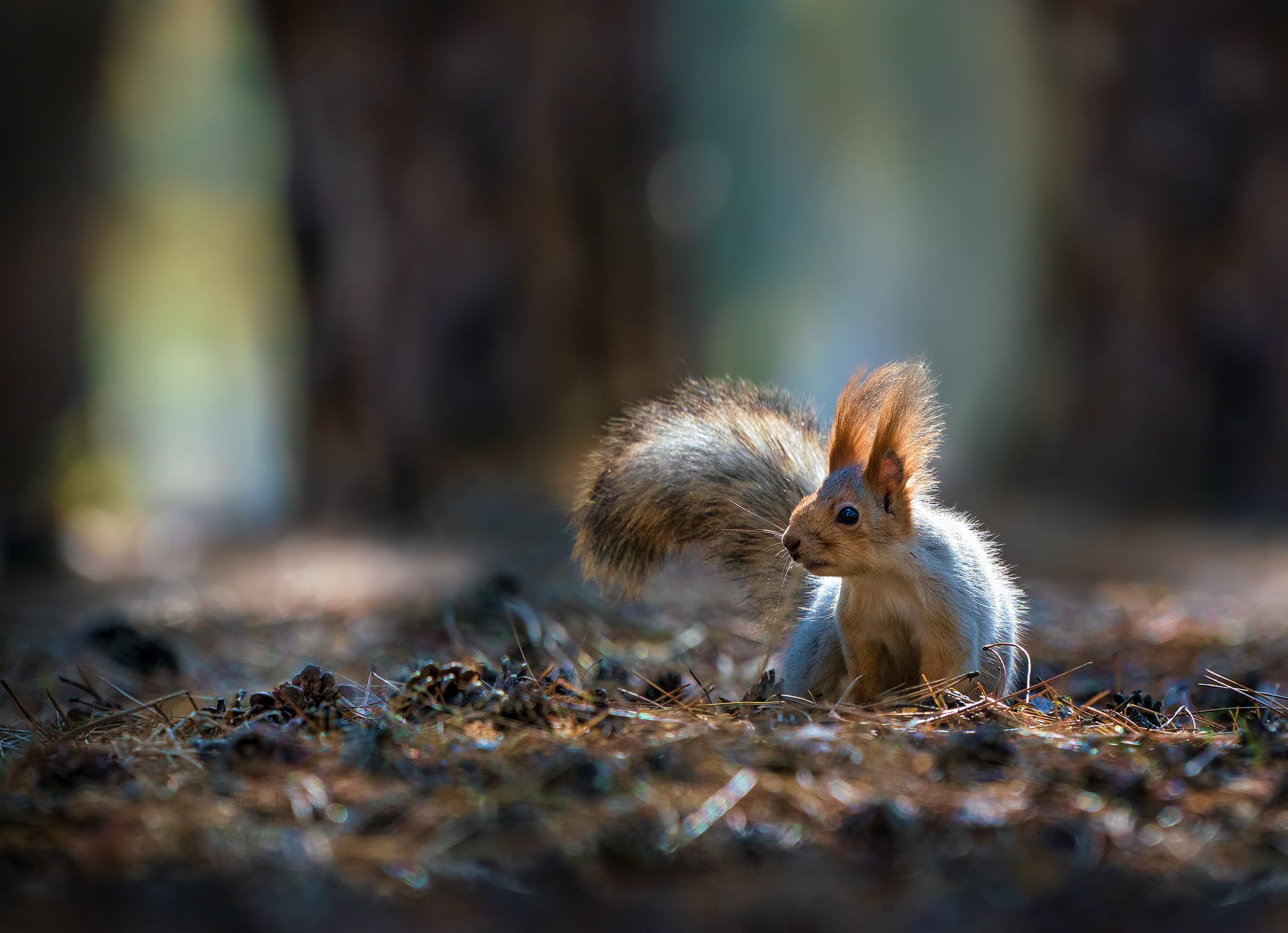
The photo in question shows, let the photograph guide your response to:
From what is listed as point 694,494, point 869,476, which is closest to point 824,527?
point 869,476

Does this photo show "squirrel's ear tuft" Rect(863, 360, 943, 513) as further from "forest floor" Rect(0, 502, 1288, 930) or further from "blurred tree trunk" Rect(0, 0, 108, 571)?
"blurred tree trunk" Rect(0, 0, 108, 571)

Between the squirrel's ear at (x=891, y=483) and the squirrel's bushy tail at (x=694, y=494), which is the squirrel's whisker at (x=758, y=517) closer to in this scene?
the squirrel's bushy tail at (x=694, y=494)

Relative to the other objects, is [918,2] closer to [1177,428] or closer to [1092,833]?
[1177,428]

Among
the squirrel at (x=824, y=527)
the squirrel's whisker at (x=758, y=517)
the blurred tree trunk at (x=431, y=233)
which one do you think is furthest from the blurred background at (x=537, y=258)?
the squirrel's whisker at (x=758, y=517)

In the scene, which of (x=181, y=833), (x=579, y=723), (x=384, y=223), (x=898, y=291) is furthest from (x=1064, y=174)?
(x=898, y=291)

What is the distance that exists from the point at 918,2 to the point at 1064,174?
16.4 m

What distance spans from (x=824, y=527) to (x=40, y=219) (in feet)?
26.9

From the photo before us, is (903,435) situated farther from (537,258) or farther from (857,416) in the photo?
(537,258)

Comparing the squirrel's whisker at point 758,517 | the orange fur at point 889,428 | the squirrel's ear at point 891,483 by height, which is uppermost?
the orange fur at point 889,428

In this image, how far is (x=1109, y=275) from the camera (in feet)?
28.3

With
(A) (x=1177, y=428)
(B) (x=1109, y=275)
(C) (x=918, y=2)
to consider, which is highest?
(C) (x=918, y=2)

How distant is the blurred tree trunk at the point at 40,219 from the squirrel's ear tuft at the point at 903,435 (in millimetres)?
7626

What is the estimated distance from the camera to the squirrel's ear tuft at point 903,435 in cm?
278

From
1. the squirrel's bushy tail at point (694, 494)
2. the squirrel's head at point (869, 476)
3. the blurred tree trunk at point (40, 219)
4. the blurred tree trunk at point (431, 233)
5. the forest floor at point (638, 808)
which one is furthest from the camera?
the blurred tree trunk at point (40, 219)
